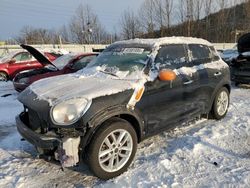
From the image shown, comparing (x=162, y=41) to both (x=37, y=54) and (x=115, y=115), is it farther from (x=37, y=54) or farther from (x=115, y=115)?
(x=37, y=54)

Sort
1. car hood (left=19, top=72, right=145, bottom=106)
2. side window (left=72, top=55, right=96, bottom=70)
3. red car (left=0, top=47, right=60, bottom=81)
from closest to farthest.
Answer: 1. car hood (left=19, top=72, right=145, bottom=106)
2. side window (left=72, top=55, right=96, bottom=70)
3. red car (left=0, top=47, right=60, bottom=81)

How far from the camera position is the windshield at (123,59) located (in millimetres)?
4465

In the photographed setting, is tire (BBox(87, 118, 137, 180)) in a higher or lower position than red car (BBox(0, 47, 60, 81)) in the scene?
lower

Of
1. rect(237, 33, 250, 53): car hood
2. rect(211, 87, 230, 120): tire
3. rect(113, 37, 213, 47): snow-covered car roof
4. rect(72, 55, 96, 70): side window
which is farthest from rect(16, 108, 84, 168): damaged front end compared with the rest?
rect(237, 33, 250, 53): car hood

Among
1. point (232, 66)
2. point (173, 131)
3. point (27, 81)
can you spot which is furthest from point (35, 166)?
point (232, 66)

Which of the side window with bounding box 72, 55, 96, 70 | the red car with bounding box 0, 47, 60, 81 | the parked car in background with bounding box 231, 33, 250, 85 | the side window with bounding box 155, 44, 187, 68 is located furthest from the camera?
the red car with bounding box 0, 47, 60, 81

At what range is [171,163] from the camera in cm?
406

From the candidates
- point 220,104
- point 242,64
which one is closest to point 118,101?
point 220,104

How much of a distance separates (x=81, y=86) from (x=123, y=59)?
1088 mm

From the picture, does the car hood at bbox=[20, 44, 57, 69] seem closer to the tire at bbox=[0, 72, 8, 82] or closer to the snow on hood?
the snow on hood

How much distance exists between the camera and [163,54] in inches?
186

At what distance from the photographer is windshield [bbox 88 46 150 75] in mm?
4465

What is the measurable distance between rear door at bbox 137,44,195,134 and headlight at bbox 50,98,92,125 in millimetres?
877

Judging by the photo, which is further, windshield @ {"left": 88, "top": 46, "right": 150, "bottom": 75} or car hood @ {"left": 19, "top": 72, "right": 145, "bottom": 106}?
windshield @ {"left": 88, "top": 46, "right": 150, "bottom": 75}
